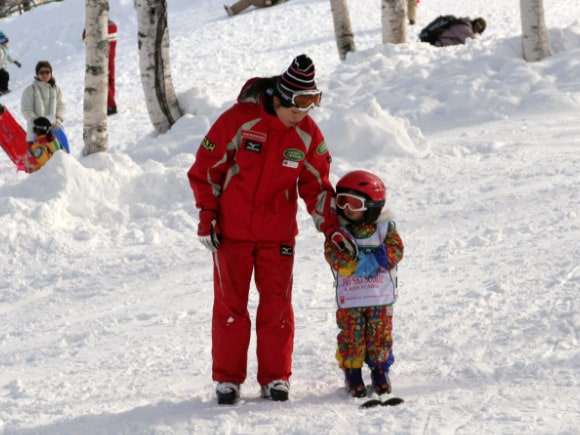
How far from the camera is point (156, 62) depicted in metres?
10.9

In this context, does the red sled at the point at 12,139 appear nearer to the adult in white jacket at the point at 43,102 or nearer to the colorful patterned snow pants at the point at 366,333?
the adult in white jacket at the point at 43,102

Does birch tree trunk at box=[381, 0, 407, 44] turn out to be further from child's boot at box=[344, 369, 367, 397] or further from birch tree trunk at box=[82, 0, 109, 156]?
child's boot at box=[344, 369, 367, 397]

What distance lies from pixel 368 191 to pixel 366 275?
0.38 meters

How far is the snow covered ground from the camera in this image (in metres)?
4.42

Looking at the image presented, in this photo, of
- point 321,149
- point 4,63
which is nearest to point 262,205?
point 321,149

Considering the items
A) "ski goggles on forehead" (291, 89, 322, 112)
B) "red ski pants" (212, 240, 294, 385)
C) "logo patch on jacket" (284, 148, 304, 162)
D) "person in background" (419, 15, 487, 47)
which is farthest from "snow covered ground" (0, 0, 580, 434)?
"person in background" (419, 15, 487, 47)

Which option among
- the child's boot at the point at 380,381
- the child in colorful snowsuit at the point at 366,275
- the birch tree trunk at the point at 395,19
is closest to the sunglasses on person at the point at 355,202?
the child in colorful snowsuit at the point at 366,275

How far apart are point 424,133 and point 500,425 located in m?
6.00

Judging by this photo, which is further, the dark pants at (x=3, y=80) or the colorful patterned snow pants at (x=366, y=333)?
the dark pants at (x=3, y=80)

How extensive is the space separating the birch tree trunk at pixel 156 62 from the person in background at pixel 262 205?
6496mm

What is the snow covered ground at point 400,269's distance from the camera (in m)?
4.42

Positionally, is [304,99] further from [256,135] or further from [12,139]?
[12,139]

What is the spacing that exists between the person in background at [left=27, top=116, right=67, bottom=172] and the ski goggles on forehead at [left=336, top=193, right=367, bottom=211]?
7083 millimetres

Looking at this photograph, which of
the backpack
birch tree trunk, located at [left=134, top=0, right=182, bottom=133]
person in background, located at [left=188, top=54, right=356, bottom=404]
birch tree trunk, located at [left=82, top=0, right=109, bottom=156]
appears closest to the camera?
person in background, located at [left=188, top=54, right=356, bottom=404]
